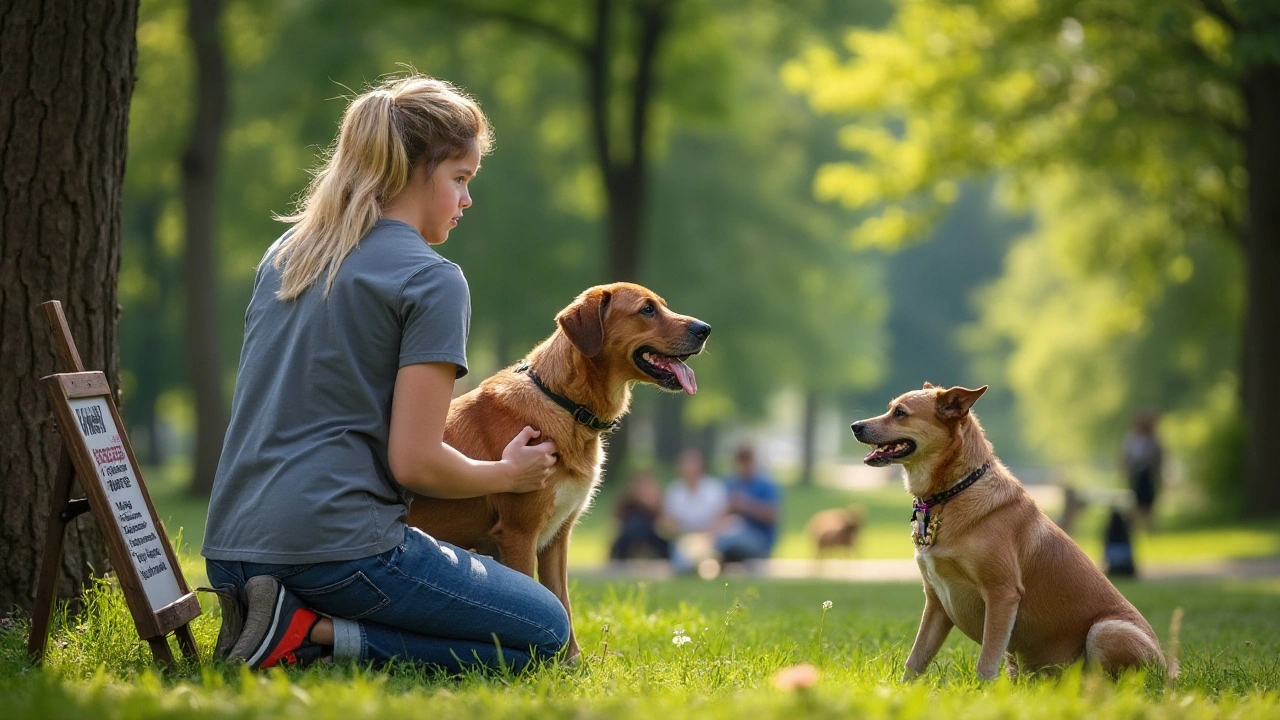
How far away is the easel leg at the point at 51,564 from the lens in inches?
171

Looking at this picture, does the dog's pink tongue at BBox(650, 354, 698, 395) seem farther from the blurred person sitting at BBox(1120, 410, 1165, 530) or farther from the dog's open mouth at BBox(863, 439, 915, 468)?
the blurred person sitting at BBox(1120, 410, 1165, 530)

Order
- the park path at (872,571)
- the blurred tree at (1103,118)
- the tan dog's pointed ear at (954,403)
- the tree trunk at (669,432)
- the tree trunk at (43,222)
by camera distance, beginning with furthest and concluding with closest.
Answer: the tree trunk at (669,432) < the blurred tree at (1103,118) < the park path at (872,571) < the tan dog's pointed ear at (954,403) < the tree trunk at (43,222)

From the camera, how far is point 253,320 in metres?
4.61

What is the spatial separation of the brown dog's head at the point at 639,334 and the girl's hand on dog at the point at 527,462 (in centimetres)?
56

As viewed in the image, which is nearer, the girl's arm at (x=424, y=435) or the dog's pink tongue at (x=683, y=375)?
the girl's arm at (x=424, y=435)

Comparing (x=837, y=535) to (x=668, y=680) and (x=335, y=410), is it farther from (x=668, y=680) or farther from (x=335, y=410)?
(x=335, y=410)

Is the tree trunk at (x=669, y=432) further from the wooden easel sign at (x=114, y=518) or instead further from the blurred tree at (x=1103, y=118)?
the wooden easel sign at (x=114, y=518)

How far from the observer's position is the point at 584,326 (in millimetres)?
5195

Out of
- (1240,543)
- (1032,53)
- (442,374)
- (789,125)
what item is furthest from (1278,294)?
(789,125)

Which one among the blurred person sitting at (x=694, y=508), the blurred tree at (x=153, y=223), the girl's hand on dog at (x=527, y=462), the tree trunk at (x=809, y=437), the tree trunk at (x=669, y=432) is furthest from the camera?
the tree trunk at (x=809, y=437)

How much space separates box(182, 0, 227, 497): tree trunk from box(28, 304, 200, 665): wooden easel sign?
687 inches

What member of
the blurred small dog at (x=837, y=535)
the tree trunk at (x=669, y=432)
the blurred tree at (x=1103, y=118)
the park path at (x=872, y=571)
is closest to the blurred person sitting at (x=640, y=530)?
the park path at (x=872, y=571)

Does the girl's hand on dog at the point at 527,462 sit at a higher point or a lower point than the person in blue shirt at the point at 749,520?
higher

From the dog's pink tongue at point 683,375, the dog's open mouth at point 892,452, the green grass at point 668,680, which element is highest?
the dog's pink tongue at point 683,375
